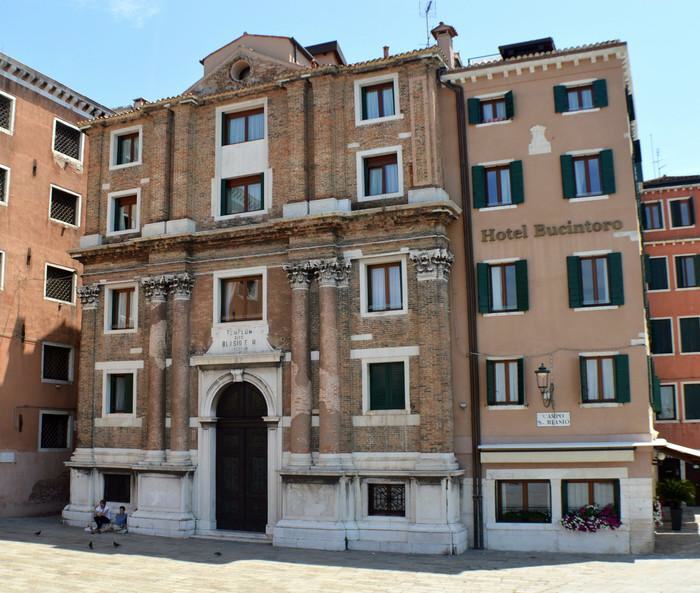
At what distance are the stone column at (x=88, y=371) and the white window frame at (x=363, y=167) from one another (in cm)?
1130

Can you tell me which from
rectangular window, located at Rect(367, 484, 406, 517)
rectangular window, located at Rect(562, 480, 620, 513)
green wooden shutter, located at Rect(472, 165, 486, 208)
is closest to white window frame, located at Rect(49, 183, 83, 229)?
green wooden shutter, located at Rect(472, 165, 486, 208)

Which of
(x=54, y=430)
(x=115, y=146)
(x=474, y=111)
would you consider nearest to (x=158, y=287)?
(x=115, y=146)

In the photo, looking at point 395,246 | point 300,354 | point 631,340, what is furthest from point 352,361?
point 631,340

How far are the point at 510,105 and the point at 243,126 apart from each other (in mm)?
9938

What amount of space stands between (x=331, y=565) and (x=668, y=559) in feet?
31.6

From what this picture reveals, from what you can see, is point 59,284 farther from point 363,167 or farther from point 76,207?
point 363,167

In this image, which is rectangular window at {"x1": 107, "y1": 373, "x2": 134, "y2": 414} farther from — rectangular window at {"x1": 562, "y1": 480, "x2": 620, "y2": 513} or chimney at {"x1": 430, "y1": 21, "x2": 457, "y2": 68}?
chimney at {"x1": 430, "y1": 21, "x2": 457, "y2": 68}

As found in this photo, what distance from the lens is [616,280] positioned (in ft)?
80.2

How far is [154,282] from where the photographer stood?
29078 millimetres

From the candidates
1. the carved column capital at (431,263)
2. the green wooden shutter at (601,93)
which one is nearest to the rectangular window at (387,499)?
the carved column capital at (431,263)

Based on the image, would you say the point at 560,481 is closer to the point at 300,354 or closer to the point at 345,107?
the point at 300,354

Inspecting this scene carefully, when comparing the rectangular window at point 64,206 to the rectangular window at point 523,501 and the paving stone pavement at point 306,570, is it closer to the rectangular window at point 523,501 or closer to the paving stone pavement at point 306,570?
the paving stone pavement at point 306,570

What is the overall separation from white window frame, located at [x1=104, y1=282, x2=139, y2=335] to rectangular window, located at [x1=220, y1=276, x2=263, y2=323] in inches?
149

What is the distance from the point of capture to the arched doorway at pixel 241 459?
89.5 ft
